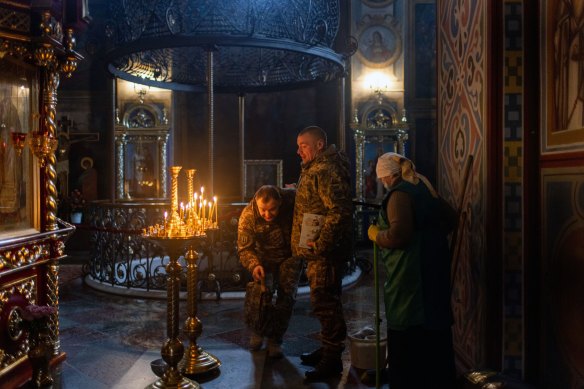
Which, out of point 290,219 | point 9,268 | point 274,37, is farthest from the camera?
point 274,37

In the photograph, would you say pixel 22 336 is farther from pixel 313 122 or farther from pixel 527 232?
pixel 313 122

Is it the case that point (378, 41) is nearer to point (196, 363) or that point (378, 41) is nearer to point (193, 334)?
point (193, 334)

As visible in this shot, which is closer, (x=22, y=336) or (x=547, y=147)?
(x=547, y=147)

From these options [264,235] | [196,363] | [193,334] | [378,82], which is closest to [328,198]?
[264,235]

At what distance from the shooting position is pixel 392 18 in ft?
45.5

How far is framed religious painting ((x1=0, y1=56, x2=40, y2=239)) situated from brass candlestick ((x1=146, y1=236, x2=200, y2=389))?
1186 mm

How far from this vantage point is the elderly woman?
11.4ft

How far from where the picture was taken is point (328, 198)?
4262 mm

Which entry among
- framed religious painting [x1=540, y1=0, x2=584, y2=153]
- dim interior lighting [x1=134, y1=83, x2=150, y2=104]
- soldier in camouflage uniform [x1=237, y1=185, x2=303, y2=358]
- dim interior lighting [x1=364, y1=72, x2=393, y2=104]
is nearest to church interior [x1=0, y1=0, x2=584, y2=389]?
framed religious painting [x1=540, y1=0, x2=584, y2=153]

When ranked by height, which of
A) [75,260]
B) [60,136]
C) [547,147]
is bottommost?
[75,260]

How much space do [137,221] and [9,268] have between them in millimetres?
3900

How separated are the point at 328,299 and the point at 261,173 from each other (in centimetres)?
1010

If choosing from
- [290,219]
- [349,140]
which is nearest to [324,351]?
[290,219]

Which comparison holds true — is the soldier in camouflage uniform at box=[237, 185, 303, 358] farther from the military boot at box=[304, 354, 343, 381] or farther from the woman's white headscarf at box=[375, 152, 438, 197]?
the woman's white headscarf at box=[375, 152, 438, 197]
